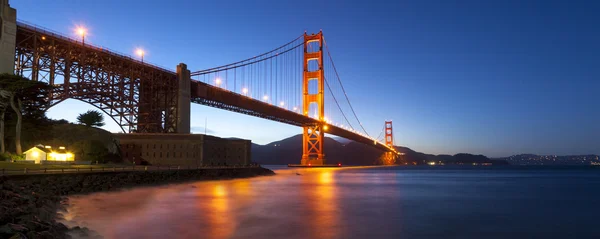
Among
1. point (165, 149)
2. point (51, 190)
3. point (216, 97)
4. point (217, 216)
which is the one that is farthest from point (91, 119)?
point (217, 216)

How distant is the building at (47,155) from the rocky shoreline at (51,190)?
30.0 feet

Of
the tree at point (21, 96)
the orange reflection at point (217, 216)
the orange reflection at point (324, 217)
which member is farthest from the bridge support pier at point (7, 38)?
the orange reflection at point (324, 217)

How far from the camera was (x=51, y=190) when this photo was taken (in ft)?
86.3

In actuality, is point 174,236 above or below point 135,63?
below

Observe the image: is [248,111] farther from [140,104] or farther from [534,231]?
[534,231]

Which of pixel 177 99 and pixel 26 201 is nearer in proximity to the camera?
pixel 26 201

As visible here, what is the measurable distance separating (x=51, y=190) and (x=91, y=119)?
1234 inches

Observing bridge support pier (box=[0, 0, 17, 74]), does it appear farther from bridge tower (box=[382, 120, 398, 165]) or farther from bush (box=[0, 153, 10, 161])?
bridge tower (box=[382, 120, 398, 165])

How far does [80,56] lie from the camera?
166 feet

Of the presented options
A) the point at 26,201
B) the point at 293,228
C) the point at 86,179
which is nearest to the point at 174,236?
the point at 293,228

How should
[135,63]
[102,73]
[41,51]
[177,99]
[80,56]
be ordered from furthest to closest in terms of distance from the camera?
[177,99] → [135,63] → [102,73] → [80,56] → [41,51]

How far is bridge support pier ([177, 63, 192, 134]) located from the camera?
62656mm

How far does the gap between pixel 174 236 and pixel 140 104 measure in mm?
48219

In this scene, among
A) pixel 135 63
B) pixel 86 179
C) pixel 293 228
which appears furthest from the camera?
pixel 135 63
